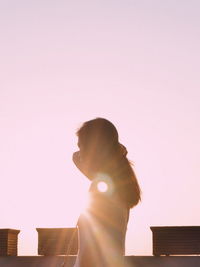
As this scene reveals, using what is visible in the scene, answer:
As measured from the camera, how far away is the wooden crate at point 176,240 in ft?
62.8

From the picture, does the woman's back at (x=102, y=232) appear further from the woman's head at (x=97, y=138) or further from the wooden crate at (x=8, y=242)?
the wooden crate at (x=8, y=242)

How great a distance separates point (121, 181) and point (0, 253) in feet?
64.9

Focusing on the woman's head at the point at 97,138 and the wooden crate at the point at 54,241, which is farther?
the wooden crate at the point at 54,241

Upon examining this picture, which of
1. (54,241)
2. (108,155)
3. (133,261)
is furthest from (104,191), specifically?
(54,241)

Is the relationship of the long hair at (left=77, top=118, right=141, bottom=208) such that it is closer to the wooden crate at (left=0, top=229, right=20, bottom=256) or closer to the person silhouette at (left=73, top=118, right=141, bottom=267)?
the person silhouette at (left=73, top=118, right=141, bottom=267)

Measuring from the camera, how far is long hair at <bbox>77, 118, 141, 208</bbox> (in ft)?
7.59

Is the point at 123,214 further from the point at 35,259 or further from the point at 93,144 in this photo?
the point at 35,259

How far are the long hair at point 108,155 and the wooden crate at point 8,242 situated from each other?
63.8ft

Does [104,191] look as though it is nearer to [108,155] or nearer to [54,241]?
[108,155]

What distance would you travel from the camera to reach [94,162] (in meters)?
2.30

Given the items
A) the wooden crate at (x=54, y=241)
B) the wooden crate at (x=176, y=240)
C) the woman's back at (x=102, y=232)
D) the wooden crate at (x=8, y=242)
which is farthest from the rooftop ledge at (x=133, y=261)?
the woman's back at (x=102, y=232)

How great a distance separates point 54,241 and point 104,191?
1912 centimetres

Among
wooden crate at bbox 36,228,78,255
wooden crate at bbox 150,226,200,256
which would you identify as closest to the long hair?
wooden crate at bbox 150,226,200,256

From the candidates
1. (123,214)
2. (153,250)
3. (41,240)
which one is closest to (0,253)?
(41,240)
